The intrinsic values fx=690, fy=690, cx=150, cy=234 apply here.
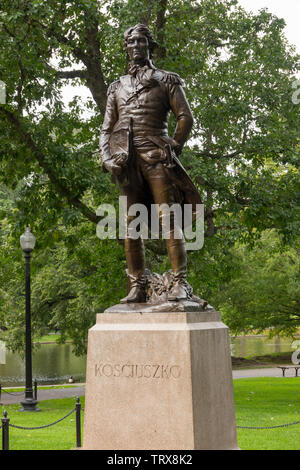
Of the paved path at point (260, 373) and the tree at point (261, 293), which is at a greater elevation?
the tree at point (261, 293)

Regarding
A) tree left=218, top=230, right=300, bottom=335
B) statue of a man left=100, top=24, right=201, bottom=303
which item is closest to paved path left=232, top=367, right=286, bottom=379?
tree left=218, top=230, right=300, bottom=335

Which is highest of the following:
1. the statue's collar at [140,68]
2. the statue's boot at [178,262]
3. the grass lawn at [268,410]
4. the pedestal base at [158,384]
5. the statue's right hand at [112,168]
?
the statue's collar at [140,68]

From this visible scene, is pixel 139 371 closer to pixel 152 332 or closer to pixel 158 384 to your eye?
pixel 158 384

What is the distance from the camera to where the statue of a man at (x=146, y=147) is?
726cm

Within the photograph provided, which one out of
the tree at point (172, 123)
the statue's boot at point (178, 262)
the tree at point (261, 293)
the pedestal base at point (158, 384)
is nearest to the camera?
the pedestal base at point (158, 384)

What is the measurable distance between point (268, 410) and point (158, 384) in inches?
415

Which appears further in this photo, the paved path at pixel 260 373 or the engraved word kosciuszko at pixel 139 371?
the paved path at pixel 260 373

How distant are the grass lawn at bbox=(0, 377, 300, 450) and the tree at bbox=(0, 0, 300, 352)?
3.53m

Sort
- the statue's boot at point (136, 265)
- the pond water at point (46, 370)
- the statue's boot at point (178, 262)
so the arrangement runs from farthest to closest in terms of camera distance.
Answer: the pond water at point (46, 370), the statue's boot at point (136, 265), the statue's boot at point (178, 262)

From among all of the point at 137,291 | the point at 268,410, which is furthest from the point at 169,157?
the point at 268,410

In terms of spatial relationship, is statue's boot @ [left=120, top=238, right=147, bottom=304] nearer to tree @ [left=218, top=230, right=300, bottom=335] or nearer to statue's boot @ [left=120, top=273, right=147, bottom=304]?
statue's boot @ [left=120, top=273, right=147, bottom=304]

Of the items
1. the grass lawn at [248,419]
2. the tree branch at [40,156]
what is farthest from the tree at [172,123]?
the grass lawn at [248,419]

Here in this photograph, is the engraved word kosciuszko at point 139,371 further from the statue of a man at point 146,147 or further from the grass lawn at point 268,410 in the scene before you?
the grass lawn at point 268,410
